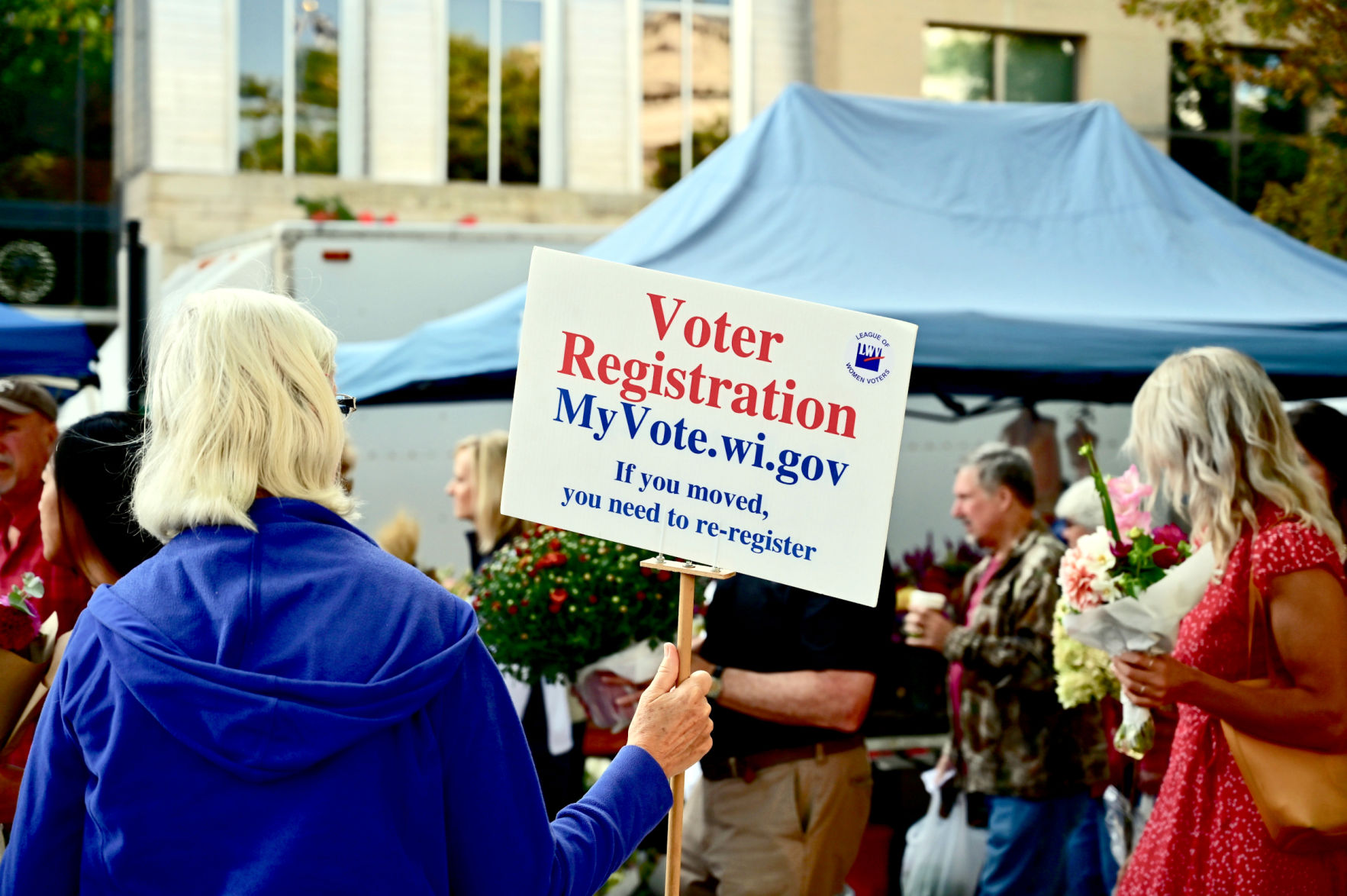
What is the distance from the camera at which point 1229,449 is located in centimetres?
297

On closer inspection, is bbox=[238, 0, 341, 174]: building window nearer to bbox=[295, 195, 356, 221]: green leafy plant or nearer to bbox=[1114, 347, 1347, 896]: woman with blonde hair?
bbox=[295, 195, 356, 221]: green leafy plant

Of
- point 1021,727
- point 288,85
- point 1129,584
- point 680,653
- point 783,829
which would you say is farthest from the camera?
point 288,85

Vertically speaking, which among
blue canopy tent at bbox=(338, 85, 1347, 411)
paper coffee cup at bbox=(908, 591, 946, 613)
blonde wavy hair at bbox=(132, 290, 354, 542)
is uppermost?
blue canopy tent at bbox=(338, 85, 1347, 411)

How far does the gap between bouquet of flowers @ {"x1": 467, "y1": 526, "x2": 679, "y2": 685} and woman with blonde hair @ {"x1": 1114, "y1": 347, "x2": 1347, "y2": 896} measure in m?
1.47

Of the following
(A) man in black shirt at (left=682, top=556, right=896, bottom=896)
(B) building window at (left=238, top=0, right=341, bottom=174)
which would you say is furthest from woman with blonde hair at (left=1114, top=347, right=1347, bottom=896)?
(B) building window at (left=238, top=0, right=341, bottom=174)

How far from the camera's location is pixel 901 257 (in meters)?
5.51

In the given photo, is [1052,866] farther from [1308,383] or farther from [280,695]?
[280,695]

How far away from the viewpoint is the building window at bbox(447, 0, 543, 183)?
14.8 metres

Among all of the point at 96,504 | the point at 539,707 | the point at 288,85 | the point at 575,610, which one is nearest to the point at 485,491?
the point at 539,707

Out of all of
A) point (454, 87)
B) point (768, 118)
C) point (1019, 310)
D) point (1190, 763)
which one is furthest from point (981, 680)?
point (454, 87)

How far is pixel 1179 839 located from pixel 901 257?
2993 mm

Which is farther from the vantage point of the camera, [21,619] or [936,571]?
[936,571]

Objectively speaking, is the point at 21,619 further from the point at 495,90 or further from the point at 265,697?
the point at 495,90

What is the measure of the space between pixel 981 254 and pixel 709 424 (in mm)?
3605
